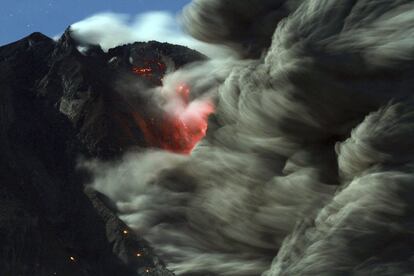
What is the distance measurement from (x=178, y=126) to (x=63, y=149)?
1.89 m

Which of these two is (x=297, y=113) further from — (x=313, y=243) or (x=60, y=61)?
(x=60, y=61)

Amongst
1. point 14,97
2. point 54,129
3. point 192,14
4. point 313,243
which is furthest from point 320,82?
point 14,97

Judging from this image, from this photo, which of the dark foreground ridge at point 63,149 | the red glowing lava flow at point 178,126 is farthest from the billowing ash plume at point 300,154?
the red glowing lava flow at point 178,126

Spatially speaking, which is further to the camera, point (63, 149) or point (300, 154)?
point (63, 149)

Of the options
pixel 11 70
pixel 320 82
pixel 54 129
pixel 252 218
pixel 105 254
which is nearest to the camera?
pixel 320 82

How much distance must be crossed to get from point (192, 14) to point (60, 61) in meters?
5.75

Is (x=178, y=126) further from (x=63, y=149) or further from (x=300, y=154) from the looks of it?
(x=300, y=154)

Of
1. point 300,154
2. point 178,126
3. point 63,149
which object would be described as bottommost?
point 300,154

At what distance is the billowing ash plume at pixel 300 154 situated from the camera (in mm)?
4762

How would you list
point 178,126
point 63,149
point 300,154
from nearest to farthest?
1. point 300,154
2. point 178,126
3. point 63,149

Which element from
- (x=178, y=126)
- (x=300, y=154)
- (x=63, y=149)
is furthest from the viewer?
(x=63, y=149)

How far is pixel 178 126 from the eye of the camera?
990cm

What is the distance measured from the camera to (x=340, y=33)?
17.4 feet

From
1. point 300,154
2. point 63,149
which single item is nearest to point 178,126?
point 63,149
